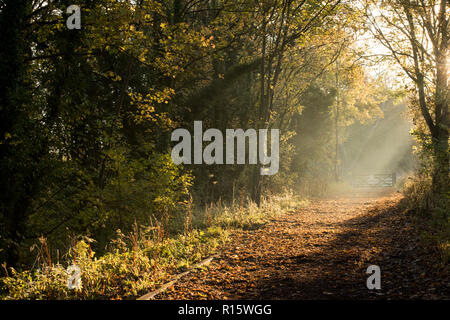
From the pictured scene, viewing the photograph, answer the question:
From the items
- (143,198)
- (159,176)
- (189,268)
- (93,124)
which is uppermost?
(93,124)

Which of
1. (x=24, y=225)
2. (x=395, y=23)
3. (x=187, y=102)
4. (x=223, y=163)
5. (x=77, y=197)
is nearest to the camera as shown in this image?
(x=24, y=225)

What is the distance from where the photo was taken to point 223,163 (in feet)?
49.9

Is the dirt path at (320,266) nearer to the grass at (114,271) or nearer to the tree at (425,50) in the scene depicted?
the grass at (114,271)

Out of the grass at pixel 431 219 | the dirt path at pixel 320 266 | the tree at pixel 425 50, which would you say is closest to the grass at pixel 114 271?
the dirt path at pixel 320 266

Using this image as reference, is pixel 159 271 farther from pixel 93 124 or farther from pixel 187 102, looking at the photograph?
pixel 187 102

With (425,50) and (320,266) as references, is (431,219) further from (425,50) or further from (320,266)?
(425,50)

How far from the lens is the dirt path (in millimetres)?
4590

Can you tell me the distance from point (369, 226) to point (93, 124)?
8.29 meters

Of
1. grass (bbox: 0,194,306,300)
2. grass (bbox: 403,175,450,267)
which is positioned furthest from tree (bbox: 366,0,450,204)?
grass (bbox: 0,194,306,300)

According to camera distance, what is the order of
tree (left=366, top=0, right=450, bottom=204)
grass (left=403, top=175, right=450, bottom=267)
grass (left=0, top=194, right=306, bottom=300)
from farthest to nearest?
tree (left=366, top=0, right=450, bottom=204), grass (left=403, top=175, right=450, bottom=267), grass (left=0, top=194, right=306, bottom=300)

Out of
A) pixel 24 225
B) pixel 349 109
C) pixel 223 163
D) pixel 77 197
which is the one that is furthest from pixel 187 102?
pixel 349 109

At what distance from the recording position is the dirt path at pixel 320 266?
459cm

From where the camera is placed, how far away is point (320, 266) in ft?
19.0

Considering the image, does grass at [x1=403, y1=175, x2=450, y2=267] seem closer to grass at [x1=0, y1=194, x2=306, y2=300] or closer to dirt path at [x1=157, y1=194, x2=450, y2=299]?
dirt path at [x1=157, y1=194, x2=450, y2=299]
